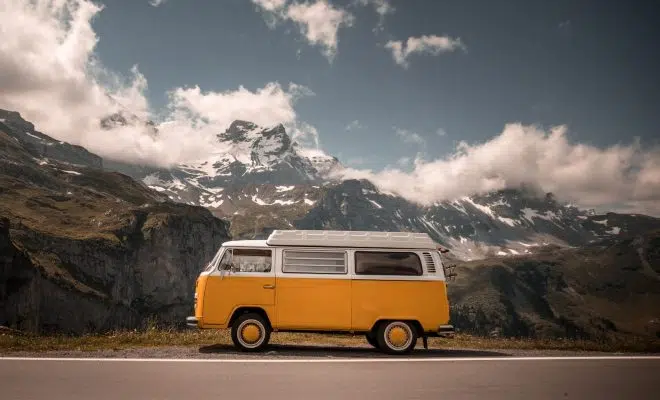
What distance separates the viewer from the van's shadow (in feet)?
42.1

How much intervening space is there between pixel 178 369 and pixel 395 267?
6.65 meters

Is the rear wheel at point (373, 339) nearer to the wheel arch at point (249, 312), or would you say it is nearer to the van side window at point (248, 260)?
the wheel arch at point (249, 312)

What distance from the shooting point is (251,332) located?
43.9 ft

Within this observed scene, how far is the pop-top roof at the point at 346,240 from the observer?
13992 mm

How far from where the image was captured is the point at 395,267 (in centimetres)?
1391

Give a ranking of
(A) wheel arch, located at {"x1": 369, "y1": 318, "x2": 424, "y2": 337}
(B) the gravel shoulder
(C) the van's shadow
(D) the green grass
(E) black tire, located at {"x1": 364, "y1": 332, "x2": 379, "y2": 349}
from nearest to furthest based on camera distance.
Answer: (B) the gravel shoulder, (C) the van's shadow, (D) the green grass, (A) wheel arch, located at {"x1": 369, "y1": 318, "x2": 424, "y2": 337}, (E) black tire, located at {"x1": 364, "y1": 332, "x2": 379, "y2": 349}

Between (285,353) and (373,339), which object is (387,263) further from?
(285,353)

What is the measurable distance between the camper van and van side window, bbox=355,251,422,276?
0.03m

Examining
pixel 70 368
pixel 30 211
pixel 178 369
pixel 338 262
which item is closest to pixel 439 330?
pixel 338 262

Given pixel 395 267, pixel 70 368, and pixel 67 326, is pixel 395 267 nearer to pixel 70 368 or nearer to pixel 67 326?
pixel 70 368

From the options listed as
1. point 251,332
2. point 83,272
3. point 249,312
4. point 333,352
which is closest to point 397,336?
point 333,352

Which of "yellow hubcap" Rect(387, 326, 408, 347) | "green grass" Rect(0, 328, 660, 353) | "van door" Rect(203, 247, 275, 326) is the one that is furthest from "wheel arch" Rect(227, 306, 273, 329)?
"yellow hubcap" Rect(387, 326, 408, 347)

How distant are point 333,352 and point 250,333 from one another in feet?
7.99

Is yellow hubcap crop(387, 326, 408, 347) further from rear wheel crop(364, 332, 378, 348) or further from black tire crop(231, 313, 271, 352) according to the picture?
black tire crop(231, 313, 271, 352)
